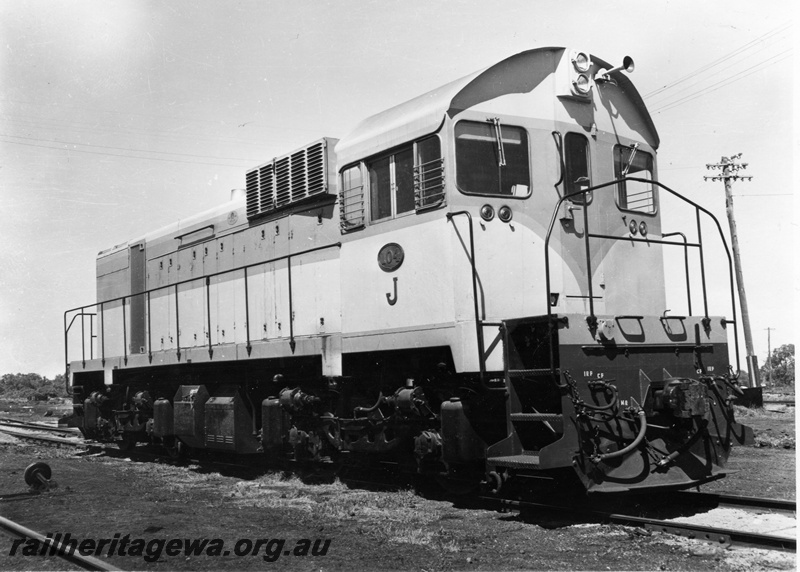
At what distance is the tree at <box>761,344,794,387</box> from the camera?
47062mm

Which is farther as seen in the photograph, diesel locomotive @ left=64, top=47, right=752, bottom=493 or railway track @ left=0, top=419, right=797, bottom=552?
diesel locomotive @ left=64, top=47, right=752, bottom=493

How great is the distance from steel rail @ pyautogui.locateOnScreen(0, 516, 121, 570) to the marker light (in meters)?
6.38

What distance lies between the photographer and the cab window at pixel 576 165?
325 inches

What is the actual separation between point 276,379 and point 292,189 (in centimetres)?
255


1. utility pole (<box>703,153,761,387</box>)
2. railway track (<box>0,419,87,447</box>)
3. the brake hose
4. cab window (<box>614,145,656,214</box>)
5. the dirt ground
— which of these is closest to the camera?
the dirt ground

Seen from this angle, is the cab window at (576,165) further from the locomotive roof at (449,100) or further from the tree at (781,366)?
the tree at (781,366)

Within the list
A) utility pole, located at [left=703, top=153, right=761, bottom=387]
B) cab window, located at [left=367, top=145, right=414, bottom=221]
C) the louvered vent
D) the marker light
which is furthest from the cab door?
utility pole, located at [left=703, top=153, right=761, bottom=387]

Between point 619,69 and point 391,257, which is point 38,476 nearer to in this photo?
point 391,257

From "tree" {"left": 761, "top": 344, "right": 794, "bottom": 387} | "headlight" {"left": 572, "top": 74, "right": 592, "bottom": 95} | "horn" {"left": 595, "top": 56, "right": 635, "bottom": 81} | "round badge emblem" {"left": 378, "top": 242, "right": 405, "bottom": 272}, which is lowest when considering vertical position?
"tree" {"left": 761, "top": 344, "right": 794, "bottom": 387}

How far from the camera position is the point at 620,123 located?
8789mm

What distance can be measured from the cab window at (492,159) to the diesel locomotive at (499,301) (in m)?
0.02

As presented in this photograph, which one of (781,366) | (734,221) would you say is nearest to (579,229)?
(734,221)

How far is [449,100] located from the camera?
7734 millimetres

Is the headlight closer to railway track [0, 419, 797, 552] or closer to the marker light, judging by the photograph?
the marker light
